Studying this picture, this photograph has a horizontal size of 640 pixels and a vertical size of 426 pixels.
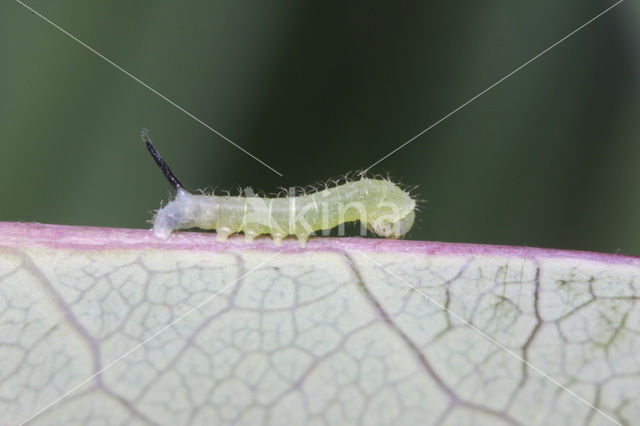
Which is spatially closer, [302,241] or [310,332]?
[310,332]

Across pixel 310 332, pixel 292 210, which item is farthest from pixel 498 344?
pixel 292 210

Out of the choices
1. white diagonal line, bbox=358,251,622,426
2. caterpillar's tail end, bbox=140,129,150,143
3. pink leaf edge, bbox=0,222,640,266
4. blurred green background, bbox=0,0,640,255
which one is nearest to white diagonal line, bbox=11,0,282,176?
blurred green background, bbox=0,0,640,255

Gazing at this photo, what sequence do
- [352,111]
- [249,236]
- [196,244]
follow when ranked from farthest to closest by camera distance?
[352,111] < [249,236] < [196,244]

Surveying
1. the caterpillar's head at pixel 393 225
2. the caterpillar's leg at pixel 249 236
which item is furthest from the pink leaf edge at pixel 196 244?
the caterpillar's head at pixel 393 225

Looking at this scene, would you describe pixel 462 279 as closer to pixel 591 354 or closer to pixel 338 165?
pixel 591 354

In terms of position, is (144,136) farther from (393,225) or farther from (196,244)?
(393,225)

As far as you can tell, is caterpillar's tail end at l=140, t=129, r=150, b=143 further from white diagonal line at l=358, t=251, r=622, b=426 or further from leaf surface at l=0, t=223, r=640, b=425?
white diagonal line at l=358, t=251, r=622, b=426
